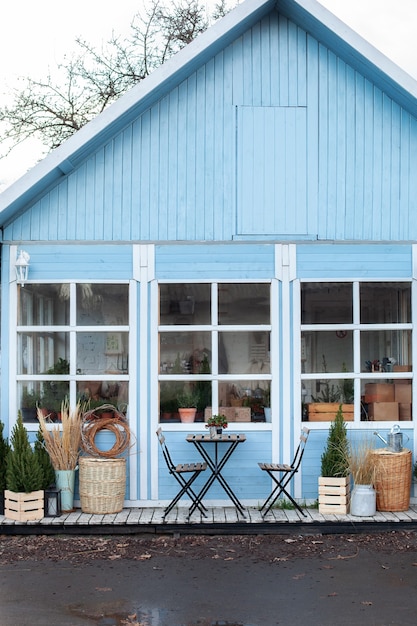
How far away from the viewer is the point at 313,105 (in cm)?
1011

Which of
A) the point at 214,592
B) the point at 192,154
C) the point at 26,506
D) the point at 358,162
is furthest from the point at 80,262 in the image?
the point at 214,592

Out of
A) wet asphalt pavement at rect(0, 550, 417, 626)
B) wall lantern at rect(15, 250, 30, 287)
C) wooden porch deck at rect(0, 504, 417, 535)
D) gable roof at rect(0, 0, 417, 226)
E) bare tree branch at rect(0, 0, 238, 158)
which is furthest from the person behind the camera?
bare tree branch at rect(0, 0, 238, 158)

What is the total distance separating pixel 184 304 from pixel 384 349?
7.20 ft

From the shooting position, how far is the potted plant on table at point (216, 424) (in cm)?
957

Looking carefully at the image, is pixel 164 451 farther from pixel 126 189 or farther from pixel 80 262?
pixel 126 189

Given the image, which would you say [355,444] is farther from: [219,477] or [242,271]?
[242,271]

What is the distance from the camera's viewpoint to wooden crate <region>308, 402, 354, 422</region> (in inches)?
394

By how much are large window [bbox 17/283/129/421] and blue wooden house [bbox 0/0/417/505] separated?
0.05 ft


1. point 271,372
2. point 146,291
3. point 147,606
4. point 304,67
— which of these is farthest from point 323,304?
point 147,606

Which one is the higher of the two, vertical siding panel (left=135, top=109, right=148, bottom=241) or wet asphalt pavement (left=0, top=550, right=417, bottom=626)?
vertical siding panel (left=135, top=109, right=148, bottom=241)

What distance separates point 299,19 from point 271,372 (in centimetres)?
371

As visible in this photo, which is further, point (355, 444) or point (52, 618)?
point (355, 444)

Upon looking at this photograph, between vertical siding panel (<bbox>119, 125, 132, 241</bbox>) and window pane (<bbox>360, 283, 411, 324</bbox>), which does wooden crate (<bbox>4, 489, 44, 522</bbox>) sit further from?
window pane (<bbox>360, 283, 411, 324</bbox>)

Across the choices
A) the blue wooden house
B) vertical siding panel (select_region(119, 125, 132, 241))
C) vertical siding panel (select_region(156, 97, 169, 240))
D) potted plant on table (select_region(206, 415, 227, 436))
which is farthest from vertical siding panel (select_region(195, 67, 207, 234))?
potted plant on table (select_region(206, 415, 227, 436))
